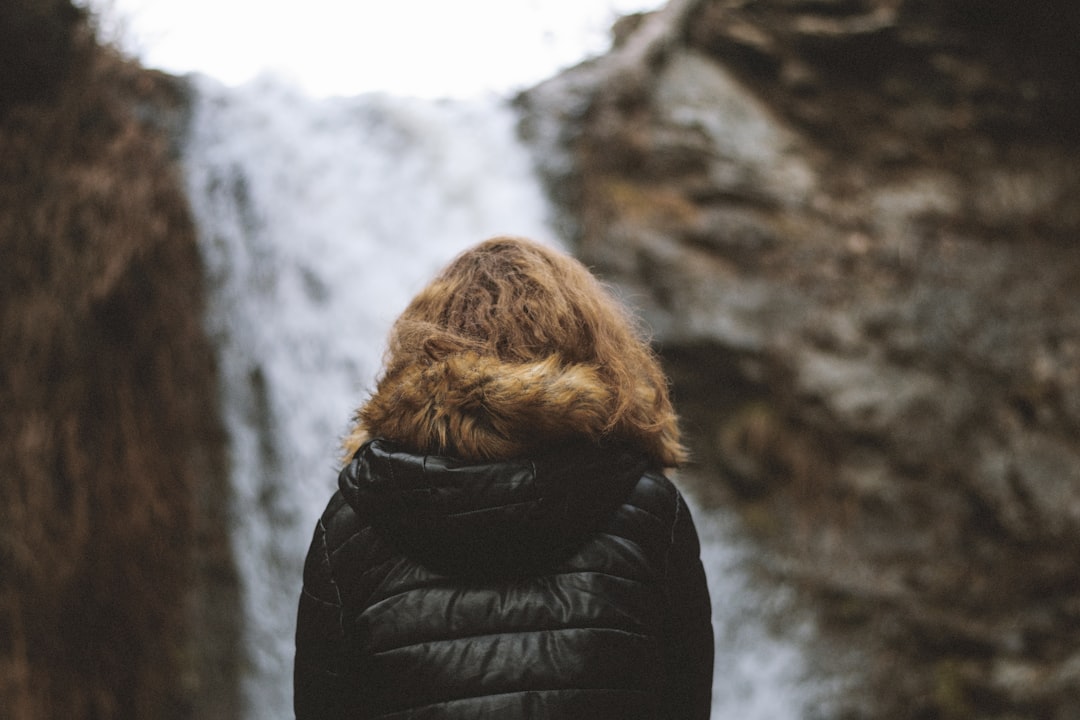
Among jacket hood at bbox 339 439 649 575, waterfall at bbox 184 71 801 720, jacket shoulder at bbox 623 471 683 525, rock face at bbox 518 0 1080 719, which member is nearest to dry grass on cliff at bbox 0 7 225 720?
waterfall at bbox 184 71 801 720

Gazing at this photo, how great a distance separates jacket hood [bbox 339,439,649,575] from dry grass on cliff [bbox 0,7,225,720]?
10.9 feet

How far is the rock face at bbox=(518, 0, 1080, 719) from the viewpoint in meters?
4.26

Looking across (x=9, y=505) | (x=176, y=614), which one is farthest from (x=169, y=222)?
(x=176, y=614)

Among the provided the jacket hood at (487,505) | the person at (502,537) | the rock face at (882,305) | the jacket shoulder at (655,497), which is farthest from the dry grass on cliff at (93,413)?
the jacket shoulder at (655,497)

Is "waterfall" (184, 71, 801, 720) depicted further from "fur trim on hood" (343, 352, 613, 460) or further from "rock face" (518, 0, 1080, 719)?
"fur trim on hood" (343, 352, 613, 460)

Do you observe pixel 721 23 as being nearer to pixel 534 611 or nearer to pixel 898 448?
pixel 898 448

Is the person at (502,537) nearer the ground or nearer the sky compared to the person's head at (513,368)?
nearer the ground

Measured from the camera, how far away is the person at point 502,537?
4.14 ft

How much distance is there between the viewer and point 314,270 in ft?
17.8

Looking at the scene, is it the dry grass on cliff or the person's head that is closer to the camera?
the person's head

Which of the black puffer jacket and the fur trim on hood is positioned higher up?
the fur trim on hood

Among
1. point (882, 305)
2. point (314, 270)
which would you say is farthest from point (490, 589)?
point (314, 270)

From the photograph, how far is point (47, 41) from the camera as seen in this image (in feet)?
15.4

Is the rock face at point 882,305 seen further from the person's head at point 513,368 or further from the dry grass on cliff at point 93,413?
the person's head at point 513,368
